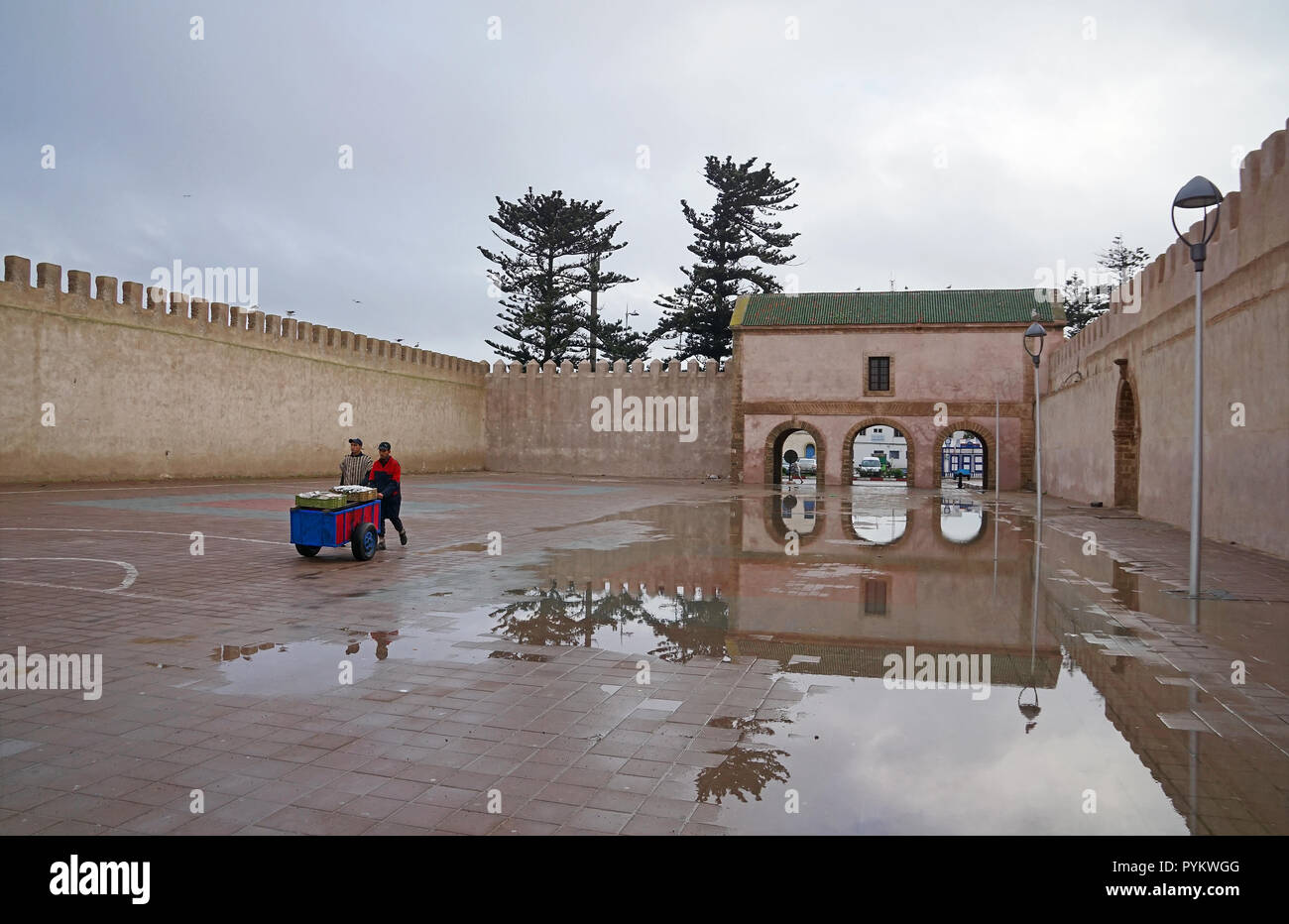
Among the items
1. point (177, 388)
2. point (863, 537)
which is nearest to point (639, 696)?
point (863, 537)

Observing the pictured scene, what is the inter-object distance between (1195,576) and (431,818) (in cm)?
752

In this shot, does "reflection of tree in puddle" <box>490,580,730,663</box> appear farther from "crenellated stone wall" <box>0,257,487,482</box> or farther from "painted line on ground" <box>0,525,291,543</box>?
"crenellated stone wall" <box>0,257,487,482</box>

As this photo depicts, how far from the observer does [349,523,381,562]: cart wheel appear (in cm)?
964

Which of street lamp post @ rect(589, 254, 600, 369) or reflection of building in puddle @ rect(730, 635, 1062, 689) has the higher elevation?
street lamp post @ rect(589, 254, 600, 369)

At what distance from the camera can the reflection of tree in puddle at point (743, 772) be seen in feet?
11.0

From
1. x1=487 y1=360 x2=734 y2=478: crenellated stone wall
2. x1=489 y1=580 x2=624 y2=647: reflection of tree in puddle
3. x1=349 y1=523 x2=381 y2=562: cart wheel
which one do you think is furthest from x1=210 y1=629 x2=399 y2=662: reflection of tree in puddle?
x1=487 y1=360 x2=734 y2=478: crenellated stone wall

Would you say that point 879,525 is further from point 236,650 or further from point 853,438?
point 853,438

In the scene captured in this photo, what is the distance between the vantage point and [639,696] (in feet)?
15.5

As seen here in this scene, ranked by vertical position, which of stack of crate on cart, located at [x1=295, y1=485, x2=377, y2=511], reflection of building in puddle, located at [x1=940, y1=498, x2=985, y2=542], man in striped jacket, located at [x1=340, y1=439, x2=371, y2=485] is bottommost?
reflection of building in puddle, located at [x1=940, y1=498, x2=985, y2=542]

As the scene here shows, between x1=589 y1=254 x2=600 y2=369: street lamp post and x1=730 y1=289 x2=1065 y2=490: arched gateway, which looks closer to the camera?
x1=730 y1=289 x2=1065 y2=490: arched gateway

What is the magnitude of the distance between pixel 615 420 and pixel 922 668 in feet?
107

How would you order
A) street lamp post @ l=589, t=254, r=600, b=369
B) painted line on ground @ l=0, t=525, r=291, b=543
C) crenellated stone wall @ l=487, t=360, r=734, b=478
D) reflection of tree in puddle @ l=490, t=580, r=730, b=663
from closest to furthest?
reflection of tree in puddle @ l=490, t=580, r=730, b=663 → painted line on ground @ l=0, t=525, r=291, b=543 → crenellated stone wall @ l=487, t=360, r=734, b=478 → street lamp post @ l=589, t=254, r=600, b=369

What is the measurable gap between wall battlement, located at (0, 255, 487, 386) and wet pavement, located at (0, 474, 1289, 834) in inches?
511

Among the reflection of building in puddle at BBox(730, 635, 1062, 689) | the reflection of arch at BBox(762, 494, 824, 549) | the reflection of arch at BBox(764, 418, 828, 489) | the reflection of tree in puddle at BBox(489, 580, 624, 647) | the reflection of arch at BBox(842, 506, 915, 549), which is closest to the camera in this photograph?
the reflection of building in puddle at BBox(730, 635, 1062, 689)
